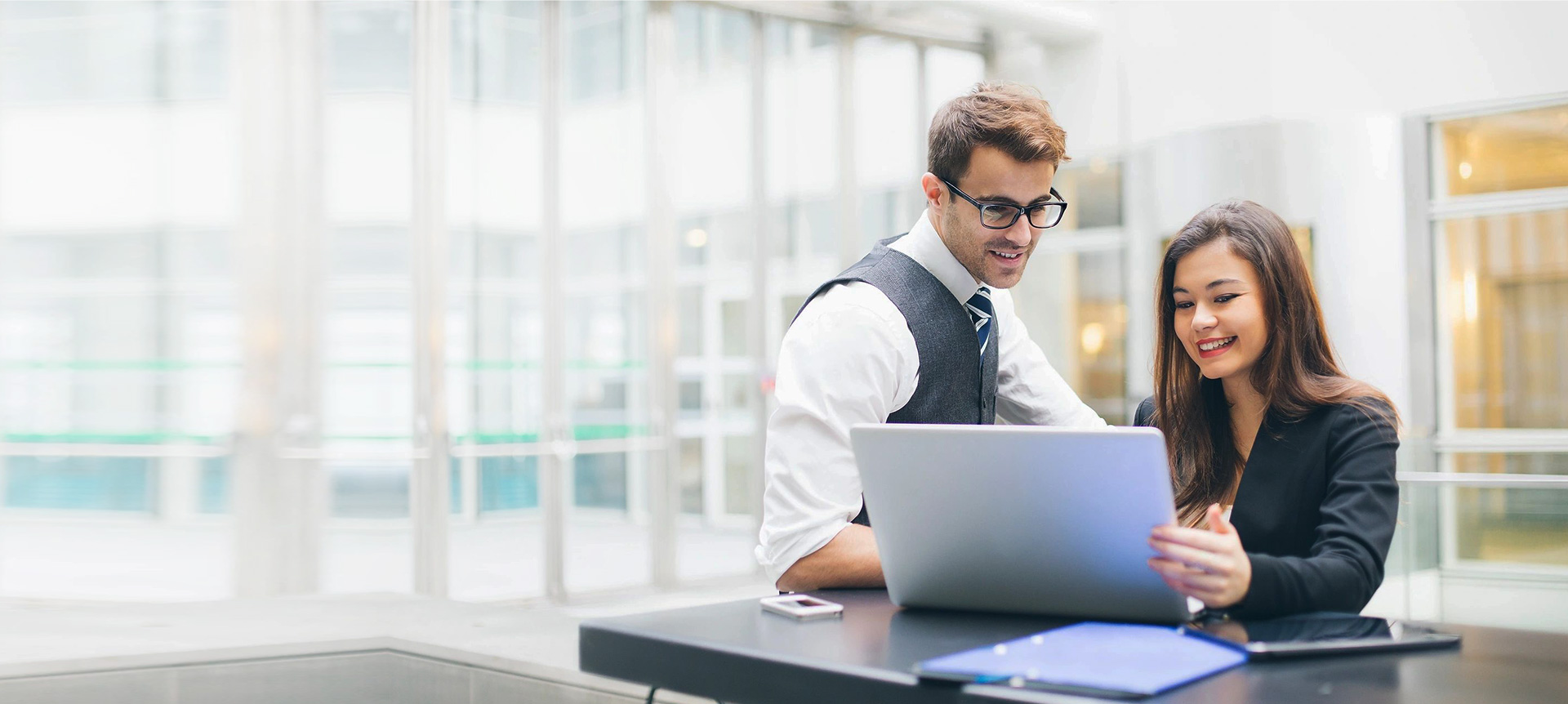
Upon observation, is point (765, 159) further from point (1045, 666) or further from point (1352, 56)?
point (1045, 666)

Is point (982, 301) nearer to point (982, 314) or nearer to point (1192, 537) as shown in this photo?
point (982, 314)

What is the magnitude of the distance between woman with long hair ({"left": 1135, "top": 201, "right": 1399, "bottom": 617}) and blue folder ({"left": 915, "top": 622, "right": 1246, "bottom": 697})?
0.12m

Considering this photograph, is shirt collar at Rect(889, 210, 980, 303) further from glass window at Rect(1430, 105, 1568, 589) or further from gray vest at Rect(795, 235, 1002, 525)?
glass window at Rect(1430, 105, 1568, 589)

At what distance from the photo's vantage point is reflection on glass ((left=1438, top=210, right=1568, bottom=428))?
5832 mm

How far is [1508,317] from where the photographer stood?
6000 mm

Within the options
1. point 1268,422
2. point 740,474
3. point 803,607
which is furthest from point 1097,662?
point 740,474

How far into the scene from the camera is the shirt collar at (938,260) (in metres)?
1.97

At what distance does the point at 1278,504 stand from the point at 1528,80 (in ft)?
17.4

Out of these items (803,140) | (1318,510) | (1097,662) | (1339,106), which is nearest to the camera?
(1097,662)

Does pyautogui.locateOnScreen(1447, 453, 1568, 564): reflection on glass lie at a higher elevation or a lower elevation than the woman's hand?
lower

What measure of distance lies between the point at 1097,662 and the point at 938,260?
96 centimetres

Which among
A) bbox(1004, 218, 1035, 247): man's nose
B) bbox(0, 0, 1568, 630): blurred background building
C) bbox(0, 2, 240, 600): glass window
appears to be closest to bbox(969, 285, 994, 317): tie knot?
bbox(1004, 218, 1035, 247): man's nose

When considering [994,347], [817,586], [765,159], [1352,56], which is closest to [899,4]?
[765,159]

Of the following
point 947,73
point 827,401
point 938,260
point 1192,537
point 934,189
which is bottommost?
point 1192,537
